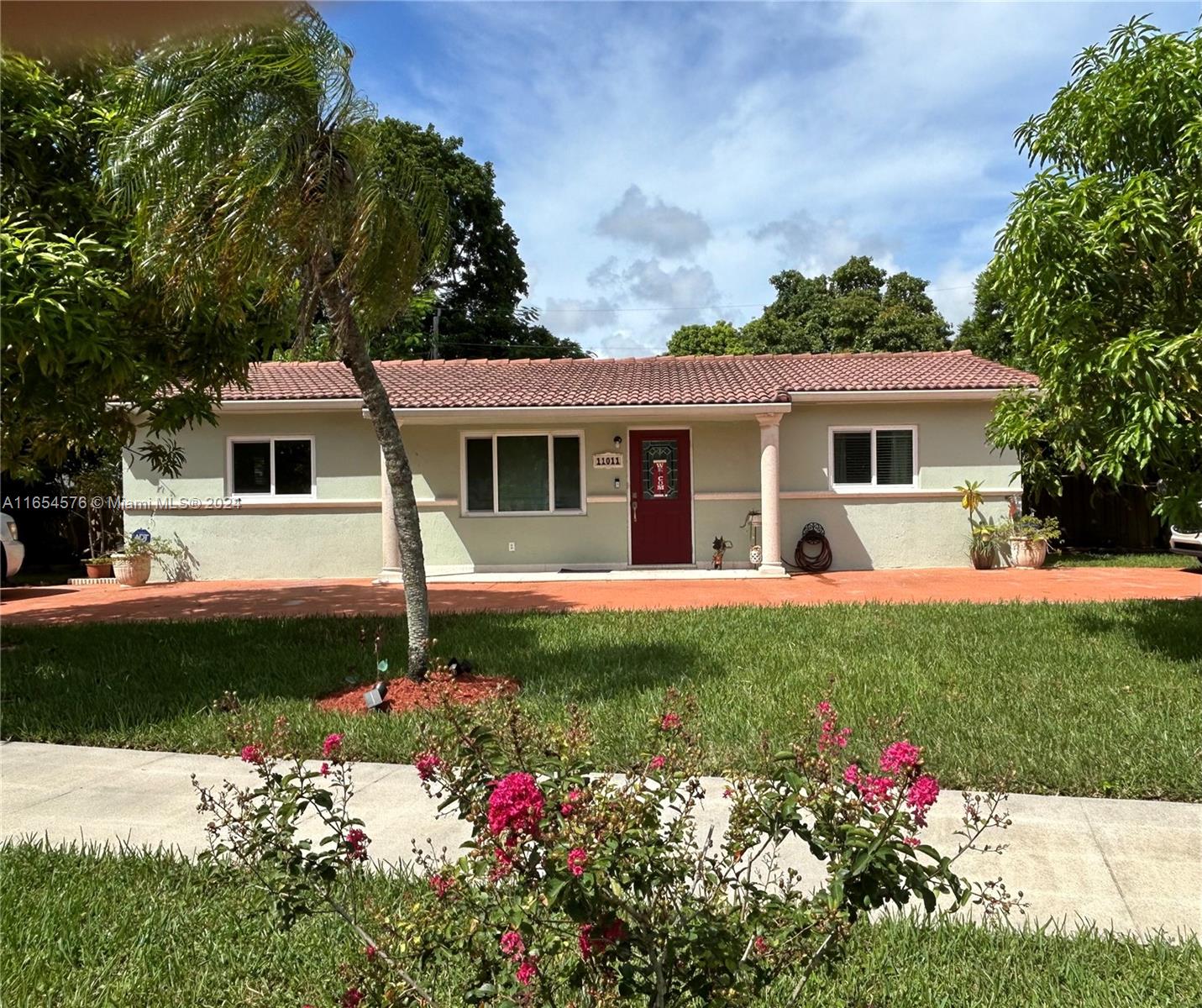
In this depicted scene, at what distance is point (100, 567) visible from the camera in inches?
631

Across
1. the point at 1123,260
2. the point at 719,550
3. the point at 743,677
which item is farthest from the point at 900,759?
the point at 719,550

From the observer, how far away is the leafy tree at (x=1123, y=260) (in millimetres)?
6066

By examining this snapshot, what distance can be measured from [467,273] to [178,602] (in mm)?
24773

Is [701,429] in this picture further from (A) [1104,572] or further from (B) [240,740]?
(B) [240,740]

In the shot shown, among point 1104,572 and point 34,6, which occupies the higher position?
point 34,6

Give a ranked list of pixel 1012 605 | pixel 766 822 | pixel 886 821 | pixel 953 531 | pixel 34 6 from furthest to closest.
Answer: pixel 953 531, pixel 1012 605, pixel 766 822, pixel 886 821, pixel 34 6

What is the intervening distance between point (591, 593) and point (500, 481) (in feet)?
12.4

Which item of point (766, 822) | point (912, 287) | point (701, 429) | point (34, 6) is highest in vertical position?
point (912, 287)

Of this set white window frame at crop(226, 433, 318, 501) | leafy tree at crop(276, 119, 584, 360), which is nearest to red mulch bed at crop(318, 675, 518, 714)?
white window frame at crop(226, 433, 318, 501)

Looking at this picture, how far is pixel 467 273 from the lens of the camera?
3462 cm

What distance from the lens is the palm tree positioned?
19.2 feet

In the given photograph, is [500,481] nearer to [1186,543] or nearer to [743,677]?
[743,677]

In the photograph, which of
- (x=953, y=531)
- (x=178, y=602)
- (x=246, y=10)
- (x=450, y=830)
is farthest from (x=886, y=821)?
(x=953, y=531)

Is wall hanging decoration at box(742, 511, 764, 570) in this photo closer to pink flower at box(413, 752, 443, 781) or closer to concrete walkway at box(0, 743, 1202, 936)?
concrete walkway at box(0, 743, 1202, 936)
